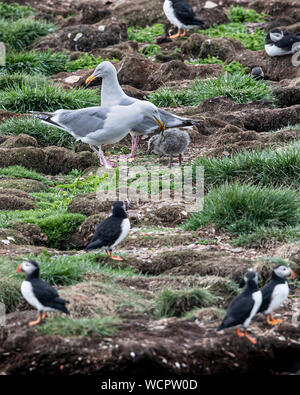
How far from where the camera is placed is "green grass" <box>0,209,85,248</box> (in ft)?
24.1

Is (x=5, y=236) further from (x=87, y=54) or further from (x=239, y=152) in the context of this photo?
(x=87, y=54)

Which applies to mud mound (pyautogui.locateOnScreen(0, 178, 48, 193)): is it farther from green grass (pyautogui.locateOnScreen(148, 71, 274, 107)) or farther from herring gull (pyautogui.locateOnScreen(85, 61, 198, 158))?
green grass (pyautogui.locateOnScreen(148, 71, 274, 107))

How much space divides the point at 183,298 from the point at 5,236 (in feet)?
7.50

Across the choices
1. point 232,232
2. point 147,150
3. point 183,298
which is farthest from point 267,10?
point 183,298

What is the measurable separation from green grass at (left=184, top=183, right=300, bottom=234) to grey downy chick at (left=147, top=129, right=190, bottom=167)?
2177 mm

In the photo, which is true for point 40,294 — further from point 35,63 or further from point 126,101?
point 35,63

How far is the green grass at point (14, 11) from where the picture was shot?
17781mm

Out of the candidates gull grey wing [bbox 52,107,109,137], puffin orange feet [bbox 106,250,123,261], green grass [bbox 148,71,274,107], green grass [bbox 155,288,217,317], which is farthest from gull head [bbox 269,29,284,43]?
green grass [bbox 155,288,217,317]

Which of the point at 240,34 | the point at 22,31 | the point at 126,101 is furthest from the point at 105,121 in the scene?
the point at 22,31

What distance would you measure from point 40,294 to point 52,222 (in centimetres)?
255

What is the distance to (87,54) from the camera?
14578 mm

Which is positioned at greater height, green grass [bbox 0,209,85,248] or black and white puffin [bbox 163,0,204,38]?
green grass [bbox 0,209,85,248]

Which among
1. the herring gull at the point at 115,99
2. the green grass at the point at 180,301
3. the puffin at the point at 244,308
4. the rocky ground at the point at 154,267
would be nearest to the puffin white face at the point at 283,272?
the puffin at the point at 244,308

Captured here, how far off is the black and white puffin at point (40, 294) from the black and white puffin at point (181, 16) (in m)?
11.3
